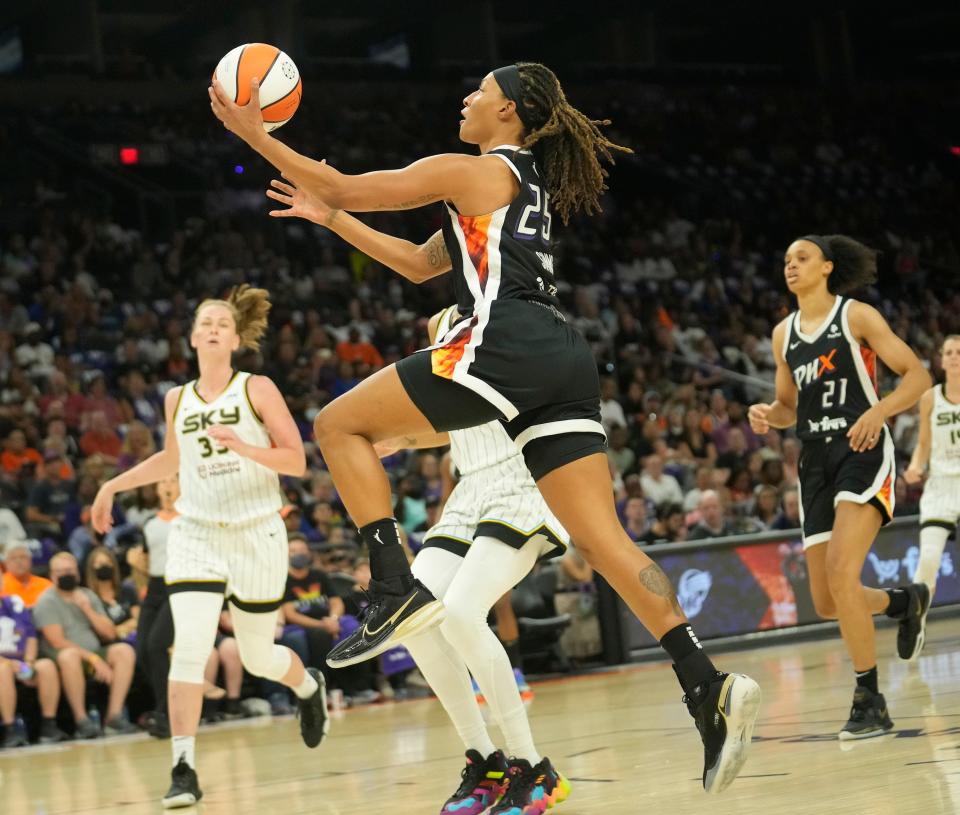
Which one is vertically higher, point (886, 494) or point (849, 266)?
point (849, 266)

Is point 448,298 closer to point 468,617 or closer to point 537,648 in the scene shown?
point 537,648

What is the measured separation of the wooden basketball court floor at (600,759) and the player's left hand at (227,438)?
4.63 feet

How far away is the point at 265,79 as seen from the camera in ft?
14.4

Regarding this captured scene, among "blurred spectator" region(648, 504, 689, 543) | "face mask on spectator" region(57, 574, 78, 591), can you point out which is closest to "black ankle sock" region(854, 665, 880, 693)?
"face mask on spectator" region(57, 574, 78, 591)

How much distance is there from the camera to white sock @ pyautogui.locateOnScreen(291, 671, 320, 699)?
6.39 meters

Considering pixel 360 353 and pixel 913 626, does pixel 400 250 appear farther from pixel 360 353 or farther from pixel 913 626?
pixel 360 353

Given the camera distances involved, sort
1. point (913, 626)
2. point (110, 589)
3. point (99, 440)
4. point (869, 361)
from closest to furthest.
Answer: point (869, 361) → point (913, 626) → point (110, 589) → point (99, 440)

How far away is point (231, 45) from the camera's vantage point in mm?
22344

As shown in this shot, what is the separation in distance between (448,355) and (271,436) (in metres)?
2.42

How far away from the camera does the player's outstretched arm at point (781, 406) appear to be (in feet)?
20.8

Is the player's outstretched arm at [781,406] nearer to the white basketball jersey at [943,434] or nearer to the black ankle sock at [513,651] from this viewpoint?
the white basketball jersey at [943,434]

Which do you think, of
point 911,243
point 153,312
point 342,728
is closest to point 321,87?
point 153,312

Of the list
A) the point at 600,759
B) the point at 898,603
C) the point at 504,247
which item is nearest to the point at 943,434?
the point at 898,603

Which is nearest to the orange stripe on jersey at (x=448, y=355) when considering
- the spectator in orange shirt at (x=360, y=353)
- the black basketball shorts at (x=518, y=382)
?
the black basketball shorts at (x=518, y=382)
